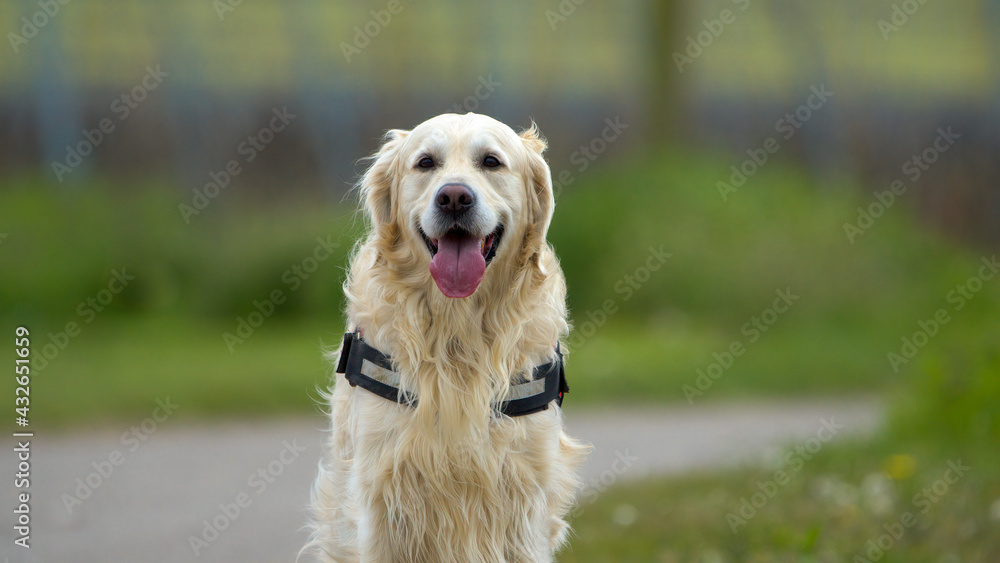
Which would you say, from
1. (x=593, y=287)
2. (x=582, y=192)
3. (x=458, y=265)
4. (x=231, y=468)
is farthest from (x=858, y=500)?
(x=582, y=192)

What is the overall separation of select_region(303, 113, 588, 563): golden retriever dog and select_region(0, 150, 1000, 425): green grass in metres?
3.73

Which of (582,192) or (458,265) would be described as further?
(582,192)

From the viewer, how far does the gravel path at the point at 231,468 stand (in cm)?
507

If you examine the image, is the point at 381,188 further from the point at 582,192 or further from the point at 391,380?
the point at 582,192

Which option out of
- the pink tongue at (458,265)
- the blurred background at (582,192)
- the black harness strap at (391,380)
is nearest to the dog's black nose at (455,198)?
the pink tongue at (458,265)

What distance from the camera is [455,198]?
317 cm

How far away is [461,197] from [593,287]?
21.8 feet

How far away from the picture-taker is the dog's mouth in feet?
10.5

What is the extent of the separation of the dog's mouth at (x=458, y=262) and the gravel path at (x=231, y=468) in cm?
240

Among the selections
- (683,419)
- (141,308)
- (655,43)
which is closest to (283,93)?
(141,308)

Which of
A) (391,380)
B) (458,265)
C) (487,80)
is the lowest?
(391,380)

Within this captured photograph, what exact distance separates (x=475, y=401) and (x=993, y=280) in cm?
758

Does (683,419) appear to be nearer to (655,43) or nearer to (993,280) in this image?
(993,280)

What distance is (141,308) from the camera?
870cm
